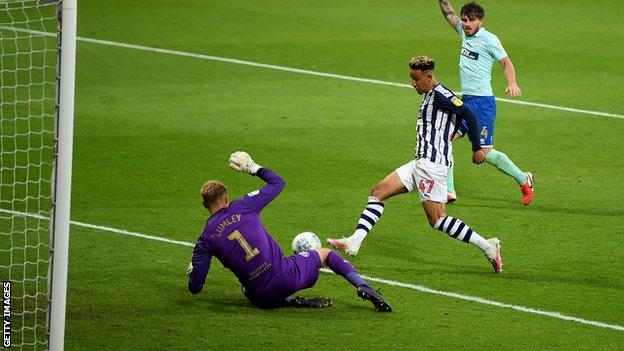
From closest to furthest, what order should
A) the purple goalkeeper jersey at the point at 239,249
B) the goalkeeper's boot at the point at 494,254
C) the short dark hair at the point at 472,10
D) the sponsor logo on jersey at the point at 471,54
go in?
the purple goalkeeper jersey at the point at 239,249
the goalkeeper's boot at the point at 494,254
the short dark hair at the point at 472,10
the sponsor logo on jersey at the point at 471,54

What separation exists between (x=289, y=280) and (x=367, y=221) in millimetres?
1734

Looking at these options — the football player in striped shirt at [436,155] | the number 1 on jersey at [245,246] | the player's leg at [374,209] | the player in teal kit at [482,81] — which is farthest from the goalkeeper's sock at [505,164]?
the number 1 on jersey at [245,246]

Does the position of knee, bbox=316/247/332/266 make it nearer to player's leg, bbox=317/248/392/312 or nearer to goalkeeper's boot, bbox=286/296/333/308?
player's leg, bbox=317/248/392/312

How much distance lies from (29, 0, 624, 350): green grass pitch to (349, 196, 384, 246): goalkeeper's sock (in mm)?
270

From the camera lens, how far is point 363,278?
10969mm

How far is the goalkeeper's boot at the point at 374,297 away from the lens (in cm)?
991

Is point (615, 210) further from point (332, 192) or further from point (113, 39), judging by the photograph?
point (113, 39)

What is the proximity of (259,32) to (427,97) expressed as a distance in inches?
488

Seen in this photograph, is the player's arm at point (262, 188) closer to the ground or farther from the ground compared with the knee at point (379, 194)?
farther from the ground

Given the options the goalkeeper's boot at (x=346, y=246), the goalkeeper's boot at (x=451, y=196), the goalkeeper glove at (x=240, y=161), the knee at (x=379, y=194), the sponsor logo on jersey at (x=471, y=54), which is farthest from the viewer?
Result: the sponsor logo on jersey at (x=471, y=54)

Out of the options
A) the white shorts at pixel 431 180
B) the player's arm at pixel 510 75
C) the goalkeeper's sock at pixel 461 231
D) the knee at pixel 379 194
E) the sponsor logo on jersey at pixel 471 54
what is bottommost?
the goalkeeper's sock at pixel 461 231

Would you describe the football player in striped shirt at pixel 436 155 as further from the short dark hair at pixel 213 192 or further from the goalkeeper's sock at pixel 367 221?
the short dark hair at pixel 213 192

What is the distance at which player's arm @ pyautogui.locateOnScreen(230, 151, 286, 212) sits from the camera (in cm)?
994

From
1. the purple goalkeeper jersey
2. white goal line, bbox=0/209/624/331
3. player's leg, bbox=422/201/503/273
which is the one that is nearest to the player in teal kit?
player's leg, bbox=422/201/503/273
